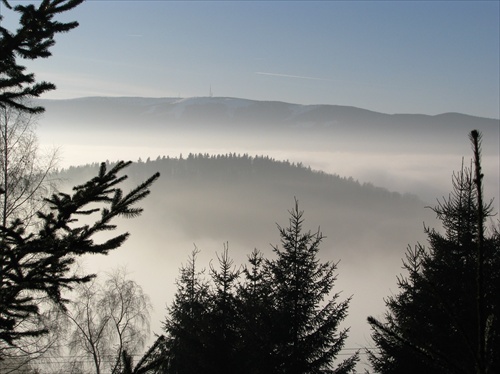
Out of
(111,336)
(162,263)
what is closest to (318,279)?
(111,336)

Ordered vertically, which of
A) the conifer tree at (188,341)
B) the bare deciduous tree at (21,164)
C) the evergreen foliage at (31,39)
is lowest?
the conifer tree at (188,341)

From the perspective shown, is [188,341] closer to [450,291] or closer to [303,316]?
[303,316]

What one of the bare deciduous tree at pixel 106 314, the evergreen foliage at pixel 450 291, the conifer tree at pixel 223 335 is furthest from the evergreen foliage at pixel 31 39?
the bare deciduous tree at pixel 106 314

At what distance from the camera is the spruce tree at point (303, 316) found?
41.0 feet

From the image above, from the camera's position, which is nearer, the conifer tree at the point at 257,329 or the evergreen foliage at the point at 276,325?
the conifer tree at the point at 257,329

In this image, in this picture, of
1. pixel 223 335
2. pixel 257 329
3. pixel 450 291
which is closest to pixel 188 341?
pixel 223 335

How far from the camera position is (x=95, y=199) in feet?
14.0

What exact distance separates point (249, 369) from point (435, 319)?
4.88 meters

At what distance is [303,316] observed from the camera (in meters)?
12.8

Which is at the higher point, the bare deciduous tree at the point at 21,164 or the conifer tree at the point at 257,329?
the bare deciduous tree at the point at 21,164

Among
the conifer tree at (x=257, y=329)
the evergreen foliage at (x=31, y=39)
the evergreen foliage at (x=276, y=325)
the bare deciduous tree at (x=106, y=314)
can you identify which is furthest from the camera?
the bare deciduous tree at (x=106, y=314)

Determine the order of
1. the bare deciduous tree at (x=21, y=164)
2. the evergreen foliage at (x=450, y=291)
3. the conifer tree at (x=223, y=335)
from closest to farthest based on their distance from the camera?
the evergreen foliage at (x=450, y=291), the conifer tree at (x=223, y=335), the bare deciduous tree at (x=21, y=164)

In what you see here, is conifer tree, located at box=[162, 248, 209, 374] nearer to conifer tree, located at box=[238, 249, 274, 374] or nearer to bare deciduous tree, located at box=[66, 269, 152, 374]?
conifer tree, located at box=[238, 249, 274, 374]

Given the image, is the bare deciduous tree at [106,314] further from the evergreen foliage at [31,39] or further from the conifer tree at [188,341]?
the evergreen foliage at [31,39]
